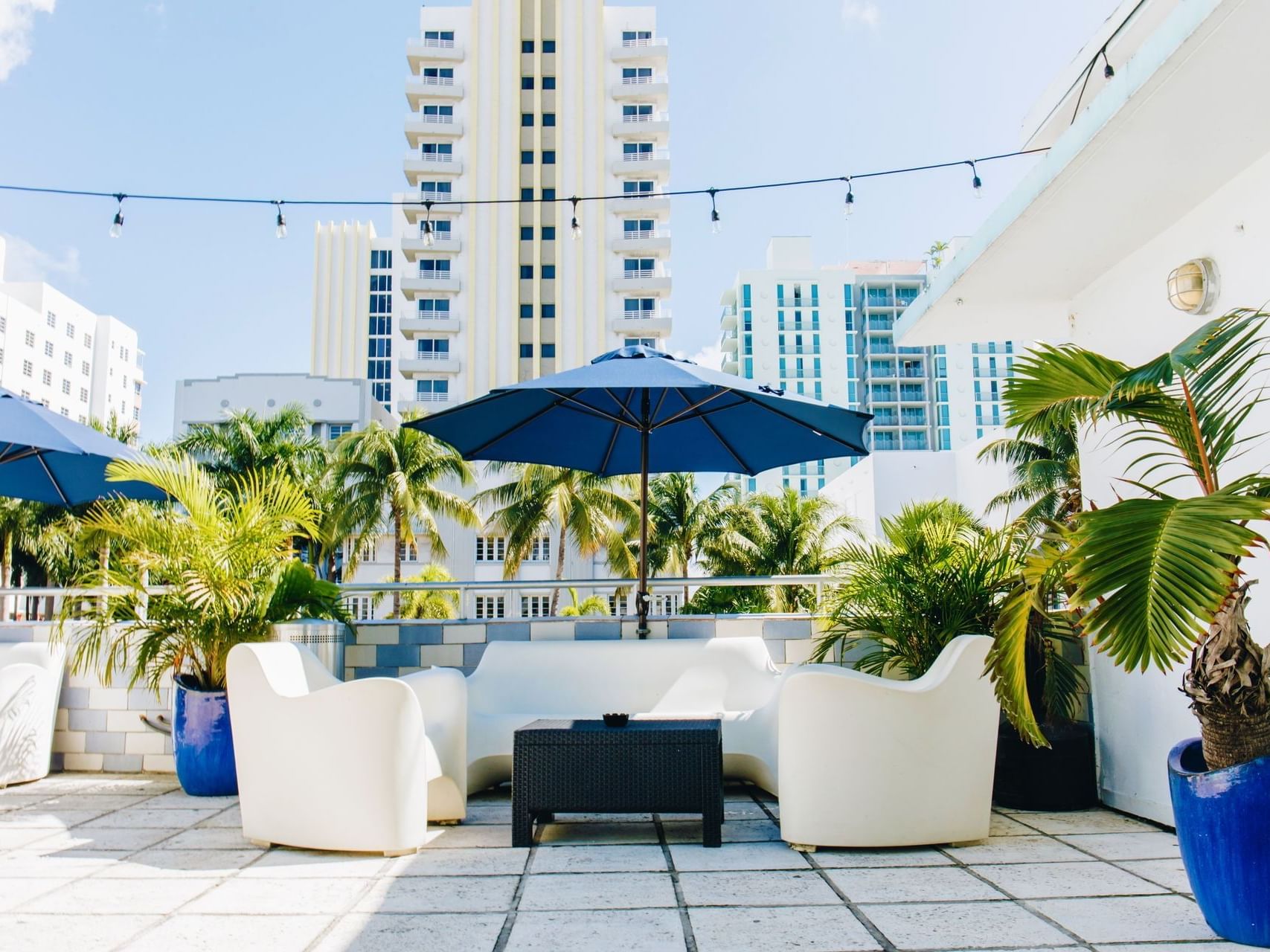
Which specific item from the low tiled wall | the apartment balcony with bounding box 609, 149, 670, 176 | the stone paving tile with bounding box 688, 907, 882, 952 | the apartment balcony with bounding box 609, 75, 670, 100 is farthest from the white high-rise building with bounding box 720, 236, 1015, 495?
the stone paving tile with bounding box 688, 907, 882, 952

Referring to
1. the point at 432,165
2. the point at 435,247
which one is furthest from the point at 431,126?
the point at 435,247

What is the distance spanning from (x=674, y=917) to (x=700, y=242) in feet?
141

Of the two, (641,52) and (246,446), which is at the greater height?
(641,52)

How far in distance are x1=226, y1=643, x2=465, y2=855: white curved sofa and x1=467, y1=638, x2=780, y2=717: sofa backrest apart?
→ 4.45ft

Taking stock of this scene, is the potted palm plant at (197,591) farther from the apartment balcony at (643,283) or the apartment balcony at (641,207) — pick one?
the apartment balcony at (641,207)

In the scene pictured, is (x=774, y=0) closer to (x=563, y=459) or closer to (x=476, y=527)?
(x=563, y=459)

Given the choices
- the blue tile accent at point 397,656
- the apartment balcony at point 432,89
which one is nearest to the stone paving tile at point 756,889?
the blue tile accent at point 397,656

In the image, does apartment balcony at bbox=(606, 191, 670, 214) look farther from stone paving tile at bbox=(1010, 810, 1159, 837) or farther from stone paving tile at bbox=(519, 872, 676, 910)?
stone paving tile at bbox=(519, 872, 676, 910)

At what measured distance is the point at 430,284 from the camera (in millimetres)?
43375

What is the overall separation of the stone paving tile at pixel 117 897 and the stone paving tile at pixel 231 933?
0.64 ft

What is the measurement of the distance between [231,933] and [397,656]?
320 cm

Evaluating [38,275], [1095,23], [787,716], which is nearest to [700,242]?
[1095,23]

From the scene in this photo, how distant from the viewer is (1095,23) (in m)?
12.0

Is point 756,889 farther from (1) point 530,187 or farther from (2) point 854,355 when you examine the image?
(2) point 854,355
